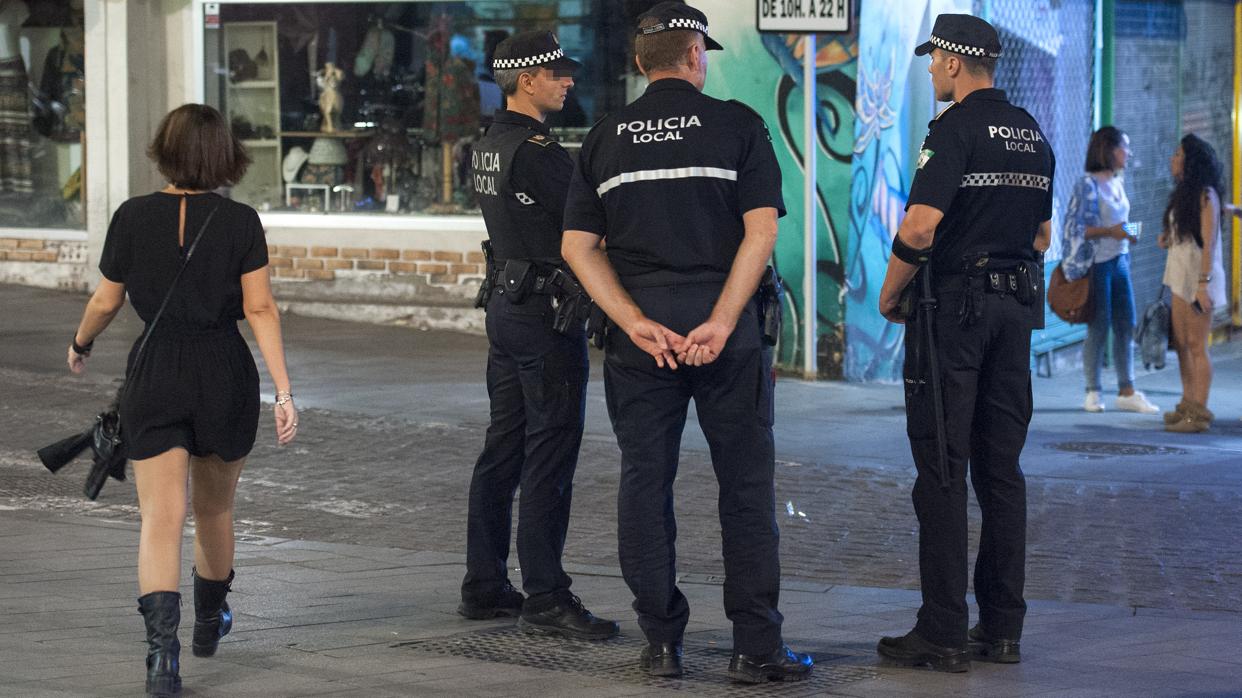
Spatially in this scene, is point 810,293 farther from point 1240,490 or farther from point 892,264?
point 892,264

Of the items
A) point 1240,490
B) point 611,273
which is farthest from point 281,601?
point 1240,490

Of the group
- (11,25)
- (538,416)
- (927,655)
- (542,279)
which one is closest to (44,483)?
(538,416)

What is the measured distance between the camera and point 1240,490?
9141mm

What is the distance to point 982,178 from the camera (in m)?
5.75

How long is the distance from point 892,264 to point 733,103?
743 mm

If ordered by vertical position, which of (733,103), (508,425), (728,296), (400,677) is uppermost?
(733,103)

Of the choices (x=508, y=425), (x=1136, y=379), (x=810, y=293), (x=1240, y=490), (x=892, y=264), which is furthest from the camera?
(x=1136, y=379)

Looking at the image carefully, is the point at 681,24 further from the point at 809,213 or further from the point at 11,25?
the point at 11,25

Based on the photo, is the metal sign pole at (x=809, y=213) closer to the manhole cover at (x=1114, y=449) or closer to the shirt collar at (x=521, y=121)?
the manhole cover at (x=1114, y=449)

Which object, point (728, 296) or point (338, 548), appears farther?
point (338, 548)

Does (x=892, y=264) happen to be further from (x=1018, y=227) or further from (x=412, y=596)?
(x=412, y=596)

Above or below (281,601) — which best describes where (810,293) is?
above

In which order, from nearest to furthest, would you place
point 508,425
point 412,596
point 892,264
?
1. point 892,264
2. point 508,425
3. point 412,596

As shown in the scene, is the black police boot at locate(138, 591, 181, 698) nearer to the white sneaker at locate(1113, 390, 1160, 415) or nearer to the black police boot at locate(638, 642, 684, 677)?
the black police boot at locate(638, 642, 684, 677)
